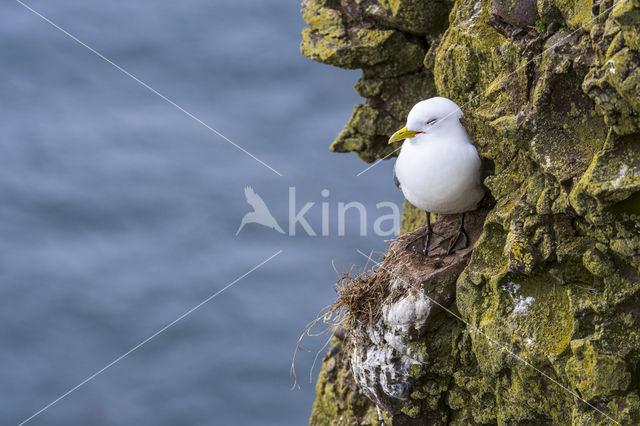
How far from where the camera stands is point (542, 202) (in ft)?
12.4

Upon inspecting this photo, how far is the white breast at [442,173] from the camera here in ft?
14.4

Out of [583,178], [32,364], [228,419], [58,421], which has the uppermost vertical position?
[32,364]

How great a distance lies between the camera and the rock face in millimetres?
3395

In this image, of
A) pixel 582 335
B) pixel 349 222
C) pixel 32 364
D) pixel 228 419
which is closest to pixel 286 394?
pixel 228 419

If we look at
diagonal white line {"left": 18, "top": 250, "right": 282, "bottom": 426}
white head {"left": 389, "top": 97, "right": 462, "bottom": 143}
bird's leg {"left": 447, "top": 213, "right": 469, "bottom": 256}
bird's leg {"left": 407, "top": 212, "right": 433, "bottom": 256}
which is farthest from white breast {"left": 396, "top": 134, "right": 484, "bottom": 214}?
diagonal white line {"left": 18, "top": 250, "right": 282, "bottom": 426}

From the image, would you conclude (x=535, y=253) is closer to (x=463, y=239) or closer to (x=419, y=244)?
(x=463, y=239)

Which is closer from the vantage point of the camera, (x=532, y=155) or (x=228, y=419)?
(x=532, y=155)

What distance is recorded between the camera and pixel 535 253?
3812 millimetres

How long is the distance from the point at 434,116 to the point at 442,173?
1.06ft

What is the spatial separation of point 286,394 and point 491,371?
892 centimetres

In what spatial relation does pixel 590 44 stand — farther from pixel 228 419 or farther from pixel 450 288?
pixel 228 419

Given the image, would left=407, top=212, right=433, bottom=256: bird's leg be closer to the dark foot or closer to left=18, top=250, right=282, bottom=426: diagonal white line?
the dark foot

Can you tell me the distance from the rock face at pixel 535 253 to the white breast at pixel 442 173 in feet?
0.43

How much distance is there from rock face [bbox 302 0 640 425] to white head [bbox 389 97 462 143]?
0.42 feet
